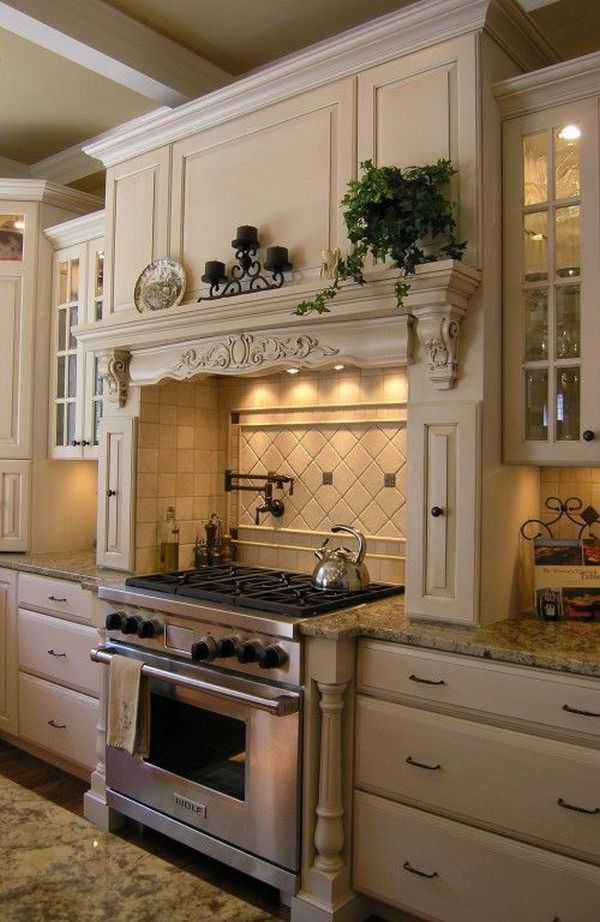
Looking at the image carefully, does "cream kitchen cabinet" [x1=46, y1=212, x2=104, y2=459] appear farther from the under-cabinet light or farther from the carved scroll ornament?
the under-cabinet light

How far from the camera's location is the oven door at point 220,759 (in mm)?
2246

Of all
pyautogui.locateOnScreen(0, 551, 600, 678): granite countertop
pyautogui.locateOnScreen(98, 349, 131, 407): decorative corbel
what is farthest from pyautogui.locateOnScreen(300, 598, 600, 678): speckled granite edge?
pyautogui.locateOnScreen(98, 349, 131, 407): decorative corbel

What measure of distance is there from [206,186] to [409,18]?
3.23ft

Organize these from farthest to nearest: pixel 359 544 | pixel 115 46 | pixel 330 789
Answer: pixel 115 46 < pixel 359 544 < pixel 330 789

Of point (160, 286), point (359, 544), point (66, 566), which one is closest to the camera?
point (359, 544)

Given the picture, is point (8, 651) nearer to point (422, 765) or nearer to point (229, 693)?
point (229, 693)

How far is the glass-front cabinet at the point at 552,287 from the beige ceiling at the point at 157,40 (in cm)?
76

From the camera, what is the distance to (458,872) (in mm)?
2016

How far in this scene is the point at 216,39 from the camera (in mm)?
3102

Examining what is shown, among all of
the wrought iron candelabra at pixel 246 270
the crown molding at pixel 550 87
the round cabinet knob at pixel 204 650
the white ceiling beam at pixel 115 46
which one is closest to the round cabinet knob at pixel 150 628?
the round cabinet knob at pixel 204 650

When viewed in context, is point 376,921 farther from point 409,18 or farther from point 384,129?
point 409,18

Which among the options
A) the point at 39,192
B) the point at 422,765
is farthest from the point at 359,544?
the point at 39,192

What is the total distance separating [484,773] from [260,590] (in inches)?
38.8

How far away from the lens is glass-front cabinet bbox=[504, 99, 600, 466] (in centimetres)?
222
